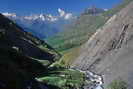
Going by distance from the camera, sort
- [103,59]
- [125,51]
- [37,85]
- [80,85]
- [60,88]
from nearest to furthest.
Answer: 1. [37,85]
2. [60,88]
3. [80,85]
4. [125,51]
5. [103,59]

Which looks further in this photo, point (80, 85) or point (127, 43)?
point (127, 43)

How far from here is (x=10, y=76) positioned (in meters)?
102

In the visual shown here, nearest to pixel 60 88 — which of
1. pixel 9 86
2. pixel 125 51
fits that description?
pixel 9 86

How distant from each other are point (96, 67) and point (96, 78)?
2446 cm

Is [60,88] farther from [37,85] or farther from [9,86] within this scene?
[9,86]

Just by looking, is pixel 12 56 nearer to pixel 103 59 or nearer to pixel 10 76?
pixel 10 76

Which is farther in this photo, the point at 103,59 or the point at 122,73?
the point at 103,59

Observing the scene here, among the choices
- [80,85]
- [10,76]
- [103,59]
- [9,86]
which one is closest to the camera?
[9,86]

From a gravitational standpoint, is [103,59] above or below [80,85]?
above

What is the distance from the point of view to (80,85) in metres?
150

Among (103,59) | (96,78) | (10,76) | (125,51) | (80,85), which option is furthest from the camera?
(103,59)

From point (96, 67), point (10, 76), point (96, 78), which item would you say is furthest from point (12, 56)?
point (96, 67)

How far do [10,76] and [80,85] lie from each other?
5416 cm

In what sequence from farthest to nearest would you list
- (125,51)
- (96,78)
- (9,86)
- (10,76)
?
1. (125,51)
2. (96,78)
3. (10,76)
4. (9,86)
